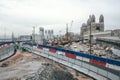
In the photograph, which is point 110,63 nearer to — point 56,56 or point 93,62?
point 93,62

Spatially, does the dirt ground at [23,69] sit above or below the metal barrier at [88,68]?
below

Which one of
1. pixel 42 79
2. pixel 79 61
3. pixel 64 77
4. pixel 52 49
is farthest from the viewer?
pixel 52 49

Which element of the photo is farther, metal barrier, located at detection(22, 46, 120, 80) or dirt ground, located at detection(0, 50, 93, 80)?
dirt ground, located at detection(0, 50, 93, 80)

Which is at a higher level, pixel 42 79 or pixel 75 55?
pixel 75 55

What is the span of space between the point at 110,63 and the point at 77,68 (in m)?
6.23

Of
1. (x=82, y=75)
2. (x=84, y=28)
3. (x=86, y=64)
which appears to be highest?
(x=84, y=28)

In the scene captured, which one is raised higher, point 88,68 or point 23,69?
point 88,68

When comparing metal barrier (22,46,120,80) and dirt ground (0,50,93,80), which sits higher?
metal barrier (22,46,120,80)

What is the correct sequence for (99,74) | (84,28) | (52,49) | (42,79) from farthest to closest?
(84,28) < (52,49) < (99,74) < (42,79)

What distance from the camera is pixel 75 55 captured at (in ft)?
79.4

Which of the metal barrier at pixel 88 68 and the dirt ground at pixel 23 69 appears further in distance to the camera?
the dirt ground at pixel 23 69

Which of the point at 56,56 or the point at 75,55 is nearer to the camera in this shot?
the point at 75,55

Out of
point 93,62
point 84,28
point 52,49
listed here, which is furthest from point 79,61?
point 84,28

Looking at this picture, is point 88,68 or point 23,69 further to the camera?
point 23,69
